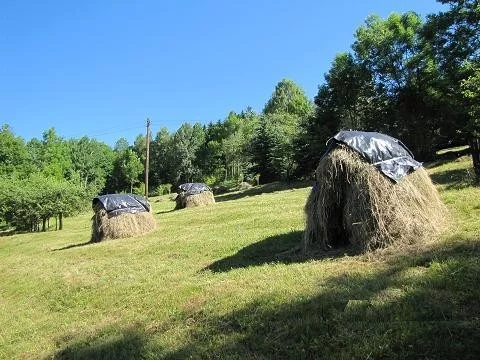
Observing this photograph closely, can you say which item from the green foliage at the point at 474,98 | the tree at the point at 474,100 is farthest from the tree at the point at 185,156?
the green foliage at the point at 474,98

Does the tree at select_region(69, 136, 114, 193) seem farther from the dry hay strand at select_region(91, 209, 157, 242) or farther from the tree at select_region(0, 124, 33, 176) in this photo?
the dry hay strand at select_region(91, 209, 157, 242)

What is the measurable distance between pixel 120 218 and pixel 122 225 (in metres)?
0.34

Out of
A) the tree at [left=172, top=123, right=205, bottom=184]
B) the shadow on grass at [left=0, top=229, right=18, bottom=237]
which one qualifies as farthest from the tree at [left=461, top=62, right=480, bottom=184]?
the tree at [left=172, top=123, right=205, bottom=184]

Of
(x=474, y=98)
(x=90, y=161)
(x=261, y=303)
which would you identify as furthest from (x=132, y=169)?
(x=261, y=303)

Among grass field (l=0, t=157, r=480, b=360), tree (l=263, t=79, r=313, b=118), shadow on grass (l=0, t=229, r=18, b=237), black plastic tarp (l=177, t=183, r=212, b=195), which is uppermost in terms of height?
tree (l=263, t=79, r=313, b=118)

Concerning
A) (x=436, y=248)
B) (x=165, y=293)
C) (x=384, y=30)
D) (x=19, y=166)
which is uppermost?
(x=384, y=30)

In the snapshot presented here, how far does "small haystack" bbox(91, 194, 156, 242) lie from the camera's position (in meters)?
19.3

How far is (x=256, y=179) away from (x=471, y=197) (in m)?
38.3

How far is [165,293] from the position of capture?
907cm

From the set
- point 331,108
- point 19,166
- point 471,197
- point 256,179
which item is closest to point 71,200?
point 256,179

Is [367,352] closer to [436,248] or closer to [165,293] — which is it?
[436,248]

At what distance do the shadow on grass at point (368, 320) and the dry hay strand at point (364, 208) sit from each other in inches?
49.0

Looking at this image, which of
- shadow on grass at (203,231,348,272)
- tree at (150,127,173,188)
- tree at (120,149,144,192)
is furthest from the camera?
tree at (120,149,144,192)

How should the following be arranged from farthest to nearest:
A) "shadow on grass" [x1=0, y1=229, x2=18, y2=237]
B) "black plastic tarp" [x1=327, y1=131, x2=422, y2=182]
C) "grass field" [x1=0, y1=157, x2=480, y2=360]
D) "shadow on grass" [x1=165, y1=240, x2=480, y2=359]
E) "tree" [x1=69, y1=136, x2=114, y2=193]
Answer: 1. "tree" [x1=69, y1=136, x2=114, y2=193]
2. "shadow on grass" [x1=0, y1=229, x2=18, y2=237]
3. "black plastic tarp" [x1=327, y1=131, x2=422, y2=182]
4. "grass field" [x1=0, y1=157, x2=480, y2=360]
5. "shadow on grass" [x1=165, y1=240, x2=480, y2=359]
